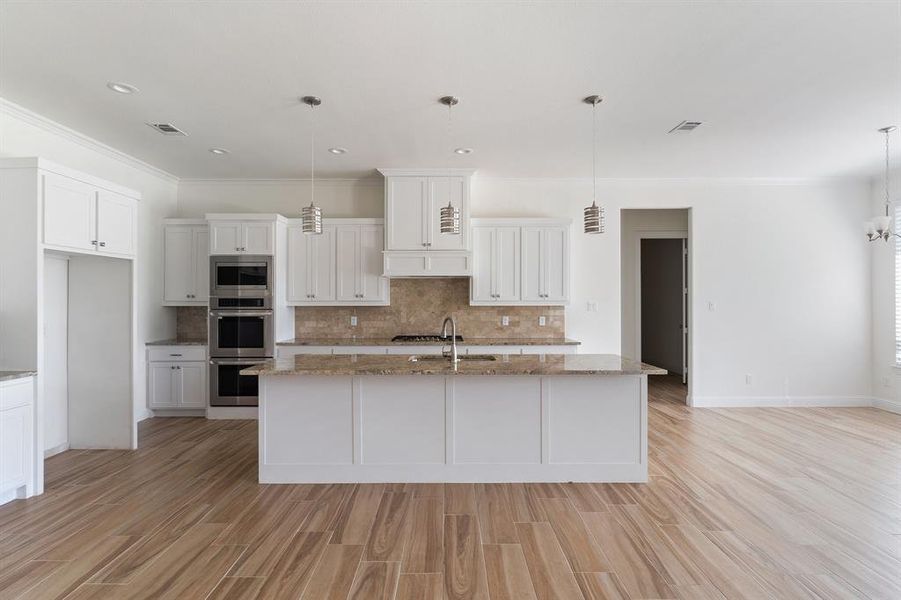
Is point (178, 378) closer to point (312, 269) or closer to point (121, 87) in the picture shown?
point (312, 269)

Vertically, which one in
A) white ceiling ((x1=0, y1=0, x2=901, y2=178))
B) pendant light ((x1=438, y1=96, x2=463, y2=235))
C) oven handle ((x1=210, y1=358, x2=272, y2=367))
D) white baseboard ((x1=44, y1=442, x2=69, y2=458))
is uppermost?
white ceiling ((x1=0, y1=0, x2=901, y2=178))

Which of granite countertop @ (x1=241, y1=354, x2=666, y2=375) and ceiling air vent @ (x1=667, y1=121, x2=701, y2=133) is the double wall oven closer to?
granite countertop @ (x1=241, y1=354, x2=666, y2=375)

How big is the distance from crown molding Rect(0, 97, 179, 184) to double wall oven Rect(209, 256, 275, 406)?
135cm

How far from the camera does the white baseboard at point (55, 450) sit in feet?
13.5

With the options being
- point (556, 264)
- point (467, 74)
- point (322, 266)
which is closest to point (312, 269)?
point (322, 266)

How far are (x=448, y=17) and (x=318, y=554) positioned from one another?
A: 9.89 ft

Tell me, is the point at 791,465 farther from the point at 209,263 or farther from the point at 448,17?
the point at 209,263

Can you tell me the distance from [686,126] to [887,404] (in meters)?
4.68

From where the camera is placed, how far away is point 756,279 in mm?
6109

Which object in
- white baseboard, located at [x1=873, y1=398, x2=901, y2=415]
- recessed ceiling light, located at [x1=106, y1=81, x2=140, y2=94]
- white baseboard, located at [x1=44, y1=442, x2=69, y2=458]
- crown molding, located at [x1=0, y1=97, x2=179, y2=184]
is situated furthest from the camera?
white baseboard, located at [x1=873, y1=398, x2=901, y2=415]

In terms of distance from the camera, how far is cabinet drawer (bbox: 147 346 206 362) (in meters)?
5.49

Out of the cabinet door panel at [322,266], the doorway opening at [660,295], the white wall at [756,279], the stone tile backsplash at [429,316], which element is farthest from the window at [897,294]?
the cabinet door panel at [322,266]

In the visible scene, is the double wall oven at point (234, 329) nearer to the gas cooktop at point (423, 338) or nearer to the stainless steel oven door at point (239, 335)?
the stainless steel oven door at point (239, 335)

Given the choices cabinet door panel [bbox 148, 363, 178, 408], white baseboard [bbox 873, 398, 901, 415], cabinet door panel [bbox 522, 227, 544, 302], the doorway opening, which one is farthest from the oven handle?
white baseboard [bbox 873, 398, 901, 415]
